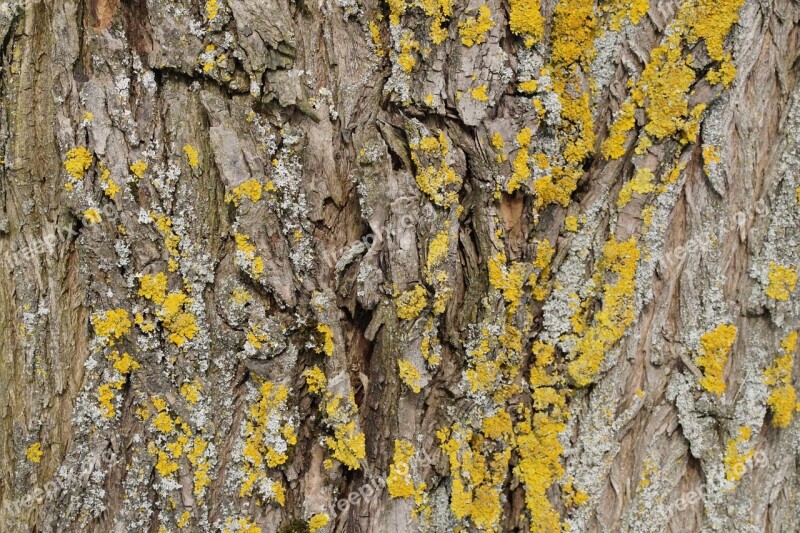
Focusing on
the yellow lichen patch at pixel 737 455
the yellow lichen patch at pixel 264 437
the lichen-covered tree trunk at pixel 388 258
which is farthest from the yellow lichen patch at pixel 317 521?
the yellow lichen patch at pixel 737 455

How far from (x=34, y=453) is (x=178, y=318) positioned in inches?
21.2

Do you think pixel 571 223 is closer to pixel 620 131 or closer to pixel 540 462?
pixel 620 131

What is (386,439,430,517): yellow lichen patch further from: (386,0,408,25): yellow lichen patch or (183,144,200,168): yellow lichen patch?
(386,0,408,25): yellow lichen patch

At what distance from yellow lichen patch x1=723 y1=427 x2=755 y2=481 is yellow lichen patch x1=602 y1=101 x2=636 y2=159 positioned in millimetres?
809

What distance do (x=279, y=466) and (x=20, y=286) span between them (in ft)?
2.61

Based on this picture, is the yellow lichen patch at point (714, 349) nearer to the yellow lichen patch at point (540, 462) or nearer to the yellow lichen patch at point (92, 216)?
the yellow lichen patch at point (540, 462)

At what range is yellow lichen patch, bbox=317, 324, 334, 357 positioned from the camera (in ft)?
4.75

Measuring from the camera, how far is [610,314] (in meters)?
1.48

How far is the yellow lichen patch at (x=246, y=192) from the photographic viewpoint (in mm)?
1386

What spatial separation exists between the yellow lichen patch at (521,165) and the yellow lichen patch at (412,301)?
33 cm

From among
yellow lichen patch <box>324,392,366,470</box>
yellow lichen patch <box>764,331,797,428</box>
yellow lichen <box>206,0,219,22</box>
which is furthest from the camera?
yellow lichen patch <box>764,331,797,428</box>

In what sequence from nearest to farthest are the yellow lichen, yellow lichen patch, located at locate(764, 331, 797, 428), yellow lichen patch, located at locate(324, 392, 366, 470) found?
the yellow lichen
yellow lichen patch, located at locate(324, 392, 366, 470)
yellow lichen patch, located at locate(764, 331, 797, 428)

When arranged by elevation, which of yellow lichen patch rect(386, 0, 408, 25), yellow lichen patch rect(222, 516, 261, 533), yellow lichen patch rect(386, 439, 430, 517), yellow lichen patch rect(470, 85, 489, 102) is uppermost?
yellow lichen patch rect(386, 0, 408, 25)

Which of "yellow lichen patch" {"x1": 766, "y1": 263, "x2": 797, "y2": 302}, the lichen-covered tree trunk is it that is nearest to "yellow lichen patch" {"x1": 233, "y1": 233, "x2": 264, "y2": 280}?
the lichen-covered tree trunk
